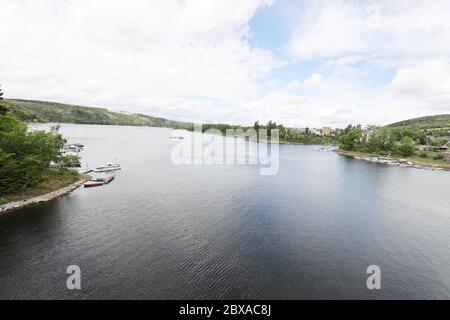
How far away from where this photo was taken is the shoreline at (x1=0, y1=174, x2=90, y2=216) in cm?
2767

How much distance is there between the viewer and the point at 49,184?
36688mm

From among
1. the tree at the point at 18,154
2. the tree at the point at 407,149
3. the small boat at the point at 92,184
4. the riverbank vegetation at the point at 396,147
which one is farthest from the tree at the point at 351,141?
the tree at the point at 18,154

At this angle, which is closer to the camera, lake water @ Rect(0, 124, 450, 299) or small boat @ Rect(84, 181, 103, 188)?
lake water @ Rect(0, 124, 450, 299)

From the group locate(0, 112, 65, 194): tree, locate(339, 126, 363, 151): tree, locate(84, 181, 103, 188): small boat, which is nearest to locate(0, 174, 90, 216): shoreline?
locate(84, 181, 103, 188): small boat

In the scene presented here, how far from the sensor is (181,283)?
17.0 metres

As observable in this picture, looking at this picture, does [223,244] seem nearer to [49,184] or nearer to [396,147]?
[49,184]

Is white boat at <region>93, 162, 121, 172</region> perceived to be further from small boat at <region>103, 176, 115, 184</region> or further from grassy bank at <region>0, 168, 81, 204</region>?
small boat at <region>103, 176, 115, 184</region>

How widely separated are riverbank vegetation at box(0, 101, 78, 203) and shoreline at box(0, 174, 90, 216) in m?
1.04

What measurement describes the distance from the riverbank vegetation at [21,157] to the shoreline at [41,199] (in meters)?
1.04

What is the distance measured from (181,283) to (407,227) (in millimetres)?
27840

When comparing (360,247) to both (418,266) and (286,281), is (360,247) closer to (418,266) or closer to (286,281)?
(418,266)

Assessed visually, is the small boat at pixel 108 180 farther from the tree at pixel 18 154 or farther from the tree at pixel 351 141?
the tree at pixel 351 141
